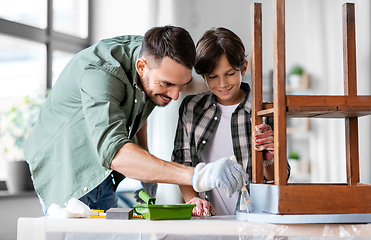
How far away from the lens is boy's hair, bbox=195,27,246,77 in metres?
1.40

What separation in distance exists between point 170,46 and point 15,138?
166 centimetres

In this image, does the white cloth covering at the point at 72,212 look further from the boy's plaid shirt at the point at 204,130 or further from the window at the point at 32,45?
the window at the point at 32,45

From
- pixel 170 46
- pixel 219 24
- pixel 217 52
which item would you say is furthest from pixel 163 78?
pixel 219 24

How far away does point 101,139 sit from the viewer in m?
1.07

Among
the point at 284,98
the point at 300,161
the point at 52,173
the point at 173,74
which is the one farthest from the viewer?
the point at 300,161

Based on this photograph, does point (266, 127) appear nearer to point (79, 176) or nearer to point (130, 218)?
point (130, 218)

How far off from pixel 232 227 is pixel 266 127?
0.29 metres

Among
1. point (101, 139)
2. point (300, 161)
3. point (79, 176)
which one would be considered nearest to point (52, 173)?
point (79, 176)

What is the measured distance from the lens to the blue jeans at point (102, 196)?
4.44 feet

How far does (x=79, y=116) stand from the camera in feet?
4.41

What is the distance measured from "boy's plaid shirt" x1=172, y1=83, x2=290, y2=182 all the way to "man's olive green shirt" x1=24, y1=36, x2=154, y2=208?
6.8 inches

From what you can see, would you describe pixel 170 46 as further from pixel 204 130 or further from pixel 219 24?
pixel 219 24

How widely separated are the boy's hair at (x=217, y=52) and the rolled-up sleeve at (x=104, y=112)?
0.32 metres

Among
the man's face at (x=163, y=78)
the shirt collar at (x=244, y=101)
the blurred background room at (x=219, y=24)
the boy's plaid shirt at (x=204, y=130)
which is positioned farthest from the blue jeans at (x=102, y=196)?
the blurred background room at (x=219, y=24)
